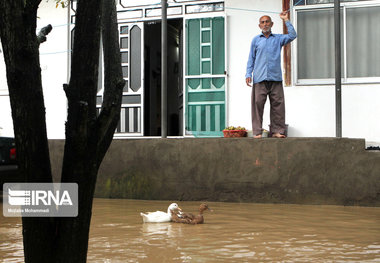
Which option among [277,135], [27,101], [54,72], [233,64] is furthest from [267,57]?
[27,101]

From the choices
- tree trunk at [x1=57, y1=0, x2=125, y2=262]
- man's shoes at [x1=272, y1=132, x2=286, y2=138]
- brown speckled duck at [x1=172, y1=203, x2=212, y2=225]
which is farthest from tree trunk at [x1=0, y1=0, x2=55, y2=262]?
man's shoes at [x1=272, y1=132, x2=286, y2=138]

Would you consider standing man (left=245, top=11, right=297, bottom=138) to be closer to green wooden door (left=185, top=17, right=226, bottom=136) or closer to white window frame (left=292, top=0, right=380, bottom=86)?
white window frame (left=292, top=0, right=380, bottom=86)

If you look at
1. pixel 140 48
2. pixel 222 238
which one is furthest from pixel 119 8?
pixel 222 238

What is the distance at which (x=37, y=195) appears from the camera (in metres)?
3.37

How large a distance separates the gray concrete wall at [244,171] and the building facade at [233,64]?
7.78 ft

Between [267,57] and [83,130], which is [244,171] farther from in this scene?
[83,130]

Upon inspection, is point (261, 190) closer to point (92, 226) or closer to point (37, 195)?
point (92, 226)

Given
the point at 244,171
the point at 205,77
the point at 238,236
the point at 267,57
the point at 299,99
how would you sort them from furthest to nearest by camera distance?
the point at 205,77, the point at 299,99, the point at 267,57, the point at 244,171, the point at 238,236

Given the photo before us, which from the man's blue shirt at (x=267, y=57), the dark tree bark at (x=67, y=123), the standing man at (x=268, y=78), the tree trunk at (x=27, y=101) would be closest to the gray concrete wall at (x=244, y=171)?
the standing man at (x=268, y=78)

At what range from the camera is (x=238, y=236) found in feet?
19.6

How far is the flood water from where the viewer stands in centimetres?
493

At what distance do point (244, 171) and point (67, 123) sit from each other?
6.02 metres

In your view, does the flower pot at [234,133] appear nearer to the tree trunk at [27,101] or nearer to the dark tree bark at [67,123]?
the dark tree bark at [67,123]

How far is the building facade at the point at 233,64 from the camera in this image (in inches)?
433
